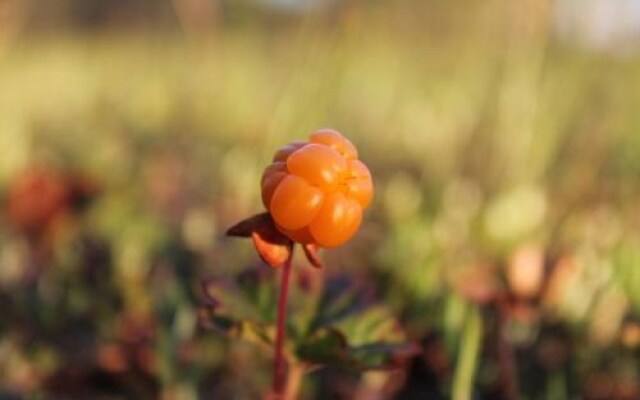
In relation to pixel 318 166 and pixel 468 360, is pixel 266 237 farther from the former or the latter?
pixel 468 360

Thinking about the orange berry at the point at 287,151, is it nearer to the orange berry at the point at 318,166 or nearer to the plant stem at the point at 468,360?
the orange berry at the point at 318,166

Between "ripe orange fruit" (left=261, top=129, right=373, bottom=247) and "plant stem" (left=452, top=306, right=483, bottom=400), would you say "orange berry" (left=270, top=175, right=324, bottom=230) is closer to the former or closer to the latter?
"ripe orange fruit" (left=261, top=129, right=373, bottom=247)

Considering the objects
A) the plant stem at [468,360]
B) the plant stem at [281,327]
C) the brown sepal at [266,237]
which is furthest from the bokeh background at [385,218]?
the brown sepal at [266,237]

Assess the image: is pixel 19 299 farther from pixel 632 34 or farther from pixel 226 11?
pixel 226 11

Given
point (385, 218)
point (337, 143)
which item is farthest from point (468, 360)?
point (385, 218)

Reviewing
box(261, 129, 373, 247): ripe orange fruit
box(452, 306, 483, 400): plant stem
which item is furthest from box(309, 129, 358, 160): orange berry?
box(452, 306, 483, 400): plant stem

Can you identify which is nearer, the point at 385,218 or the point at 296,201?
the point at 296,201
